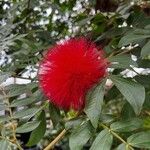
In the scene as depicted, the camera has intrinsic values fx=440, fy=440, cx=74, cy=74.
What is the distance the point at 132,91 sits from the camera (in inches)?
34.9

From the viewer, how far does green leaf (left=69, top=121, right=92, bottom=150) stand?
886mm

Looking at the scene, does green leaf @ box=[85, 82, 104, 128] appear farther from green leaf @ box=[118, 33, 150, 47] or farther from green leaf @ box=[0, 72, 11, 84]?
green leaf @ box=[0, 72, 11, 84]

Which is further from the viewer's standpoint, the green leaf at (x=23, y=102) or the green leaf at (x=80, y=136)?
the green leaf at (x=23, y=102)

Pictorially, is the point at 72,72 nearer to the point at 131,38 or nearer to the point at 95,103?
the point at 95,103

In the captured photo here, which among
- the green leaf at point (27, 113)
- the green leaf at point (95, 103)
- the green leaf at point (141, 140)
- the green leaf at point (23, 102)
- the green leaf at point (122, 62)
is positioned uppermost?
the green leaf at point (122, 62)

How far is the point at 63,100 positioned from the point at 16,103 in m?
0.16

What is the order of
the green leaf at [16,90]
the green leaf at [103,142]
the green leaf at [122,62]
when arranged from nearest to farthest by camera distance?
the green leaf at [103,142] → the green leaf at [122,62] → the green leaf at [16,90]

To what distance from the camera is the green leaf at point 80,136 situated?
886 millimetres

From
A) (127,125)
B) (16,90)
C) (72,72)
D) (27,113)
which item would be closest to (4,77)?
(16,90)

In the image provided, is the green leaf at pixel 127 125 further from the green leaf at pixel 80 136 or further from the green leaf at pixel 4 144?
the green leaf at pixel 4 144

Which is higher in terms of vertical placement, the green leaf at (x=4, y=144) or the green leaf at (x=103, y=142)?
the green leaf at (x=103, y=142)

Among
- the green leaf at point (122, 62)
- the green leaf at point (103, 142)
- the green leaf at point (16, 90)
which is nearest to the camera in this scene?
the green leaf at point (103, 142)

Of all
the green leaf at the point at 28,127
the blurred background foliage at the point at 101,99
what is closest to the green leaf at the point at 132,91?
the blurred background foliage at the point at 101,99

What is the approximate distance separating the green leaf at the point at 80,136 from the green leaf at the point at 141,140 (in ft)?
0.29
